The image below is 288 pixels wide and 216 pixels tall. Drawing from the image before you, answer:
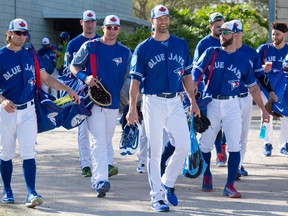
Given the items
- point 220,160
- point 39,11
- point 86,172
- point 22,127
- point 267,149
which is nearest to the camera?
point 22,127

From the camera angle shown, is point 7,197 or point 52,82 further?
point 52,82

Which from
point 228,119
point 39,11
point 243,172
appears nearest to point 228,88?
point 228,119

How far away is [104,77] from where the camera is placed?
949 cm

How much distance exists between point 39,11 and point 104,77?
1757 cm

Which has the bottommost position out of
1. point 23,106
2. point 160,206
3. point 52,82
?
point 160,206

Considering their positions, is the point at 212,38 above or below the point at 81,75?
above

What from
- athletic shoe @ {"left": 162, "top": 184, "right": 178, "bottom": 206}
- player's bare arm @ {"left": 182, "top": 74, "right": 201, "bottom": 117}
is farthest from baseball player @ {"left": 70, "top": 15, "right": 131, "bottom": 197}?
player's bare arm @ {"left": 182, "top": 74, "right": 201, "bottom": 117}

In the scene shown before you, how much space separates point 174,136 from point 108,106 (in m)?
1.29

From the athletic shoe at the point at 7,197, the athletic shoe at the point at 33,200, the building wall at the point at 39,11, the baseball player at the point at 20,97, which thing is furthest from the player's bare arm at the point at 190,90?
the building wall at the point at 39,11

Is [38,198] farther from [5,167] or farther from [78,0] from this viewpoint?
[78,0]

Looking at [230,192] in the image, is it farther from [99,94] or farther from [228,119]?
[99,94]

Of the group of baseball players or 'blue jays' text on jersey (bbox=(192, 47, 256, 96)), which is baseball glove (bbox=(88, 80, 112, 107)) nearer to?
the group of baseball players

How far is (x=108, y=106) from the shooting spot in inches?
369

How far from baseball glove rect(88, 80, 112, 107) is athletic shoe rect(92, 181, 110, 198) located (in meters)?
0.95
